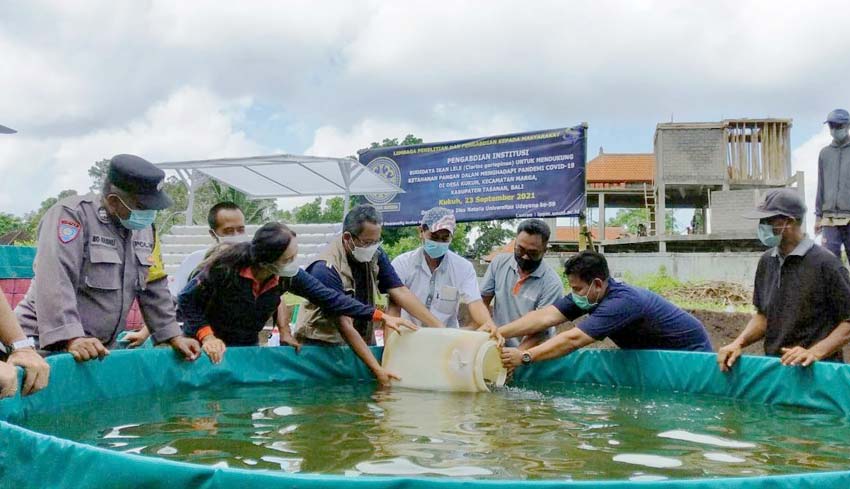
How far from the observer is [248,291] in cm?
400

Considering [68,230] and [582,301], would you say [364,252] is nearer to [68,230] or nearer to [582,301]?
[582,301]

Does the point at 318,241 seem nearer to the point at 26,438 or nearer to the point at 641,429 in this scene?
the point at 641,429

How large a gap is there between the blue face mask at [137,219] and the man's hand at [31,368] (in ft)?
3.54

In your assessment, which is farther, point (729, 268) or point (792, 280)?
point (729, 268)

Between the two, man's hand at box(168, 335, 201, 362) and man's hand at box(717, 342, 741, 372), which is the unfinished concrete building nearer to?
man's hand at box(717, 342, 741, 372)

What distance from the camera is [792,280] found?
382 centimetres

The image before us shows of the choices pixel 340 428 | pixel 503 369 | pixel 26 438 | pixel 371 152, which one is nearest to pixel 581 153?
pixel 371 152

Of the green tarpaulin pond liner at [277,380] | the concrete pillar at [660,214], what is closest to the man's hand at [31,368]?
the green tarpaulin pond liner at [277,380]

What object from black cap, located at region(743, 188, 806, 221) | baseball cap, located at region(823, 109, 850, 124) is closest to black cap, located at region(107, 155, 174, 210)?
black cap, located at region(743, 188, 806, 221)

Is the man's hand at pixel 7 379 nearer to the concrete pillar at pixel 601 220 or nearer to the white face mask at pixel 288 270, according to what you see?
the white face mask at pixel 288 270

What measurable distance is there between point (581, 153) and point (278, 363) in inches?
286

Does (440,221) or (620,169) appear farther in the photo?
(620,169)

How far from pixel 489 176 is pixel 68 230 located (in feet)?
30.0

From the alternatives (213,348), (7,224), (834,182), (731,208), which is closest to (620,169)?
(731,208)
